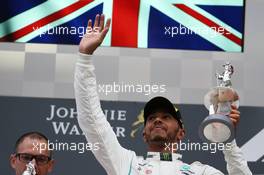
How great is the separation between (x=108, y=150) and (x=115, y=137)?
60 millimetres

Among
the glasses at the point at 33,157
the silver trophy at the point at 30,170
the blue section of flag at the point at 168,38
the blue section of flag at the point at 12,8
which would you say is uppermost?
the blue section of flag at the point at 12,8

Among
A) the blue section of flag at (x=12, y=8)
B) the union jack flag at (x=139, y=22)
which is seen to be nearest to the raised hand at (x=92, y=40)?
the union jack flag at (x=139, y=22)

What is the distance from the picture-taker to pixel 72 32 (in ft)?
10.7

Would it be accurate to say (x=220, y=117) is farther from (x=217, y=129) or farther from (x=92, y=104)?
(x=92, y=104)

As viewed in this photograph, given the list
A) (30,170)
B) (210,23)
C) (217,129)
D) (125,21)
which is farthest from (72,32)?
(217,129)

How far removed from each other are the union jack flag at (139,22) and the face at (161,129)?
71 centimetres

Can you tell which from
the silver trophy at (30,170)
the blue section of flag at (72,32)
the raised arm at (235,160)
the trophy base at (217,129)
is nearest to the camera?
the trophy base at (217,129)

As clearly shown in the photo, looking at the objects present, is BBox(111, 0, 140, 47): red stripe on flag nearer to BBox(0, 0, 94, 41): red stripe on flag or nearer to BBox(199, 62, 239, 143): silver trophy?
BBox(0, 0, 94, 41): red stripe on flag

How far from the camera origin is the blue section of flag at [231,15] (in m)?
3.26

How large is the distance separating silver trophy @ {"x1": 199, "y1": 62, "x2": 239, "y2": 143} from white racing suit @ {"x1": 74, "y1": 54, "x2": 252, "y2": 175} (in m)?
0.25

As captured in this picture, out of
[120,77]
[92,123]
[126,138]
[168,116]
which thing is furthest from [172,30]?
[92,123]

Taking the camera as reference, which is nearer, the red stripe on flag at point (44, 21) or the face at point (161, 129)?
A: the face at point (161, 129)

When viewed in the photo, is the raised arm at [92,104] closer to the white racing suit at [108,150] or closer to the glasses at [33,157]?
the white racing suit at [108,150]

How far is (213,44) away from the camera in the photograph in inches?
128
